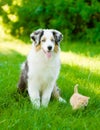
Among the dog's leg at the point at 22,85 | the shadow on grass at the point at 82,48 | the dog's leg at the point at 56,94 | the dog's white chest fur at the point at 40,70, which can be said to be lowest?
the shadow on grass at the point at 82,48

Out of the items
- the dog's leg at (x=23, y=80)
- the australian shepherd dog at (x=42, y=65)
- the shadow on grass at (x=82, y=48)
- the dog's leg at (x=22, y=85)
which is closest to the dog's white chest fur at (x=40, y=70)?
the australian shepherd dog at (x=42, y=65)

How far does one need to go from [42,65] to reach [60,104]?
603 millimetres

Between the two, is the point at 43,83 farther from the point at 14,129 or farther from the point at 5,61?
the point at 5,61

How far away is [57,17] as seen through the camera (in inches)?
575

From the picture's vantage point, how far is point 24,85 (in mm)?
6750

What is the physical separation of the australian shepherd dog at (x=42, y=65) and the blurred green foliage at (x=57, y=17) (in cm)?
761

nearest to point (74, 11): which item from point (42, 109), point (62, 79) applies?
point (62, 79)

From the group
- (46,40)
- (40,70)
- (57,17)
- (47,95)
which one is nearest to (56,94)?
(47,95)

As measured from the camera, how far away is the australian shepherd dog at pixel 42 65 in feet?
20.3

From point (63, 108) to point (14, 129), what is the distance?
3.88 feet

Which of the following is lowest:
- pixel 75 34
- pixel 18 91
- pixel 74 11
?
pixel 75 34

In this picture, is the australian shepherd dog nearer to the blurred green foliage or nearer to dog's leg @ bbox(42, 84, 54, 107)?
dog's leg @ bbox(42, 84, 54, 107)

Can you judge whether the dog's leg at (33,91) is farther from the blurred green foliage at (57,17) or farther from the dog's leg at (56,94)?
the blurred green foliage at (57,17)

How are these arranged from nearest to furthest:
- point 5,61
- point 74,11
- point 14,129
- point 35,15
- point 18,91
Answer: point 14,129 → point 18,91 → point 5,61 → point 74,11 → point 35,15
